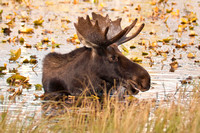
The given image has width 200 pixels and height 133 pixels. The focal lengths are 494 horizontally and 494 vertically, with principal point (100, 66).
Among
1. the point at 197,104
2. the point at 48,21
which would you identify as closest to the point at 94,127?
the point at 197,104

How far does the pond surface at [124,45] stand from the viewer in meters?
9.34

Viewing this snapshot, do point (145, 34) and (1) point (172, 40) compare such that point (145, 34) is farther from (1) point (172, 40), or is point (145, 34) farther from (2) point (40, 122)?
(2) point (40, 122)

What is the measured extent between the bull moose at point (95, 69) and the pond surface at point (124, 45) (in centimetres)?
45

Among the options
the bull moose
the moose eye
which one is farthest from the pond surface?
the moose eye

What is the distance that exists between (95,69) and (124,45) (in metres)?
5.98

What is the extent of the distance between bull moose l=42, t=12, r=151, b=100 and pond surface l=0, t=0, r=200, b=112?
17.8 inches

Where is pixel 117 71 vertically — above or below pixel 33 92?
above

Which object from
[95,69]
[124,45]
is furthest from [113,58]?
[124,45]

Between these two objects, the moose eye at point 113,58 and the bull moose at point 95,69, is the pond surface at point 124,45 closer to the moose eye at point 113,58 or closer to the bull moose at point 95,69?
the bull moose at point 95,69

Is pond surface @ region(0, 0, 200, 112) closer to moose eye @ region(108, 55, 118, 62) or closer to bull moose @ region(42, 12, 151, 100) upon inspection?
bull moose @ region(42, 12, 151, 100)

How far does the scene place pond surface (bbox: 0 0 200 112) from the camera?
9.34 m

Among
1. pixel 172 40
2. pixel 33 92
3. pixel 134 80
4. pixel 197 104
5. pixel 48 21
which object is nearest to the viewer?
pixel 197 104

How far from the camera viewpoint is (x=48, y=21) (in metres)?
18.0

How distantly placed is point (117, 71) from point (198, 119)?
8.06 ft
